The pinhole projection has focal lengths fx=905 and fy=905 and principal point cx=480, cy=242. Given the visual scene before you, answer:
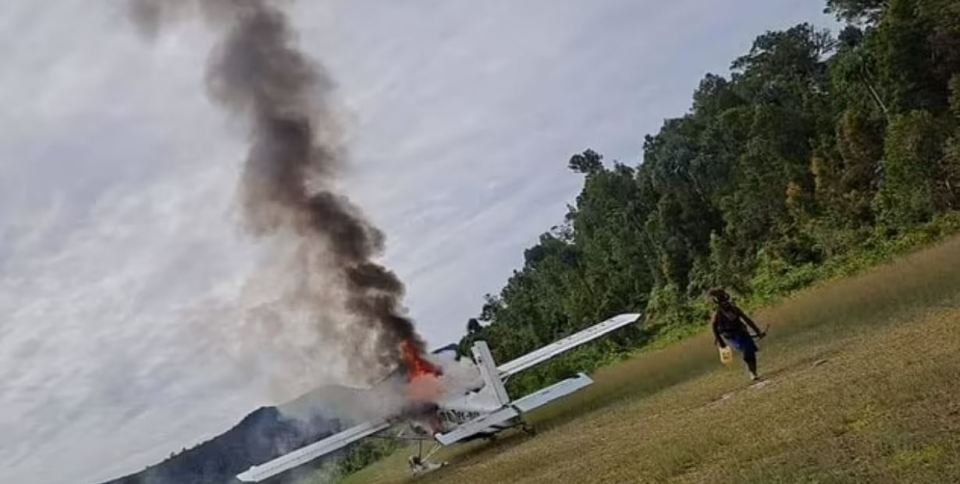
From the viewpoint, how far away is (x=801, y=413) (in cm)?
1072

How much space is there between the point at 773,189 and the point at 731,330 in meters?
43.0

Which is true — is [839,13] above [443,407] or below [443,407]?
above

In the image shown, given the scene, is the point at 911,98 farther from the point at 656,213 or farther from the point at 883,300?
the point at 883,300

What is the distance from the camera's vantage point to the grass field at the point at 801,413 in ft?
26.4

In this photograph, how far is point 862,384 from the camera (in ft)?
36.3

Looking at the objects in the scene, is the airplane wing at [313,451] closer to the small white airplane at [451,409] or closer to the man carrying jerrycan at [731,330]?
the small white airplane at [451,409]

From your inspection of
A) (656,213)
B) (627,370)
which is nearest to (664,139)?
(656,213)

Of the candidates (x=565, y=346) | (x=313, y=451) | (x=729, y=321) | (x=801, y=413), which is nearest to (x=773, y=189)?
(x=565, y=346)

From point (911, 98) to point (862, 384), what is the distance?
146 ft

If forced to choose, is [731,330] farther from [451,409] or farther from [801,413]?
[451,409]

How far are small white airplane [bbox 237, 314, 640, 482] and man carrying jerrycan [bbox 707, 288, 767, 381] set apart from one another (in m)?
8.86

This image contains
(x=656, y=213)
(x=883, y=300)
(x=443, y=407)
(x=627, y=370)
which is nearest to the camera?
(x=883, y=300)

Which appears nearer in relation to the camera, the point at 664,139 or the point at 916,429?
the point at 916,429

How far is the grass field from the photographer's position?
8047 mm
